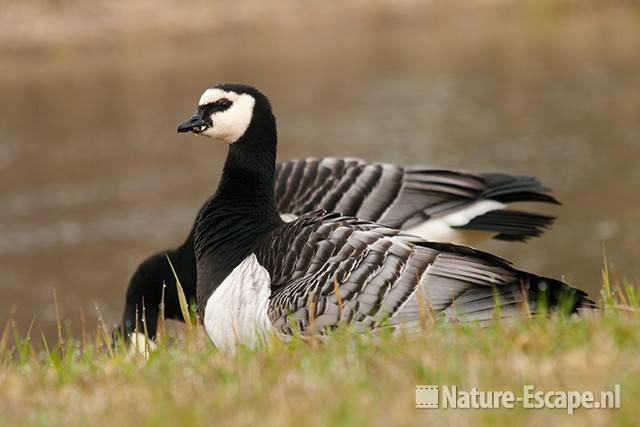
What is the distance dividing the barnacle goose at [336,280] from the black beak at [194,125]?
0.68 m

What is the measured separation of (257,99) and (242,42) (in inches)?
1660

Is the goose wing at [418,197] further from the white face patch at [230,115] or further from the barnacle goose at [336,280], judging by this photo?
the barnacle goose at [336,280]

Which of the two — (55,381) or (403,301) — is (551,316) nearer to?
(403,301)

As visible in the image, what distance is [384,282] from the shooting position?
227 inches

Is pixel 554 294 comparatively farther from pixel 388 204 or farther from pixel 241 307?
pixel 388 204

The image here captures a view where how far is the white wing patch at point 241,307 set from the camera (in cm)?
595

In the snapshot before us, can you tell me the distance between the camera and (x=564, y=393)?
372 centimetres

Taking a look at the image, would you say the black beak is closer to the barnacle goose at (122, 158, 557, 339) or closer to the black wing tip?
the black wing tip

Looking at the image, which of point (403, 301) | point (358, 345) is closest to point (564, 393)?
point (358, 345)

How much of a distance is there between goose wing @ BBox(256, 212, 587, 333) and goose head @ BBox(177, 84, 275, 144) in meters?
1.39

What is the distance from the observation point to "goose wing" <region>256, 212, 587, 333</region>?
5.59 metres

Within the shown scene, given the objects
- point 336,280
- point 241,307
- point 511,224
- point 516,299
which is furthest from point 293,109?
point 516,299

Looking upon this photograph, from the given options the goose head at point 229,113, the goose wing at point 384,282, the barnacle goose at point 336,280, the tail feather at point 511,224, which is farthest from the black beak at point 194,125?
the tail feather at point 511,224

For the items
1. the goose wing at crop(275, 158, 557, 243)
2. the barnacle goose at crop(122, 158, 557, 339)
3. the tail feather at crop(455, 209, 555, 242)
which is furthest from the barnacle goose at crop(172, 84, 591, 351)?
the tail feather at crop(455, 209, 555, 242)
